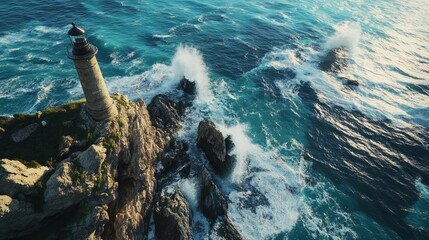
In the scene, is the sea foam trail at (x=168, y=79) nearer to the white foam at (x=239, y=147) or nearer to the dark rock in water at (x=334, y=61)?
the white foam at (x=239, y=147)

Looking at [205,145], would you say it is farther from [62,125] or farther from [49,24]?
[49,24]

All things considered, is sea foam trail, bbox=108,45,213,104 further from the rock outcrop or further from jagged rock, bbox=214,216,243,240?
jagged rock, bbox=214,216,243,240

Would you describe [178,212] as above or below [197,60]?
below

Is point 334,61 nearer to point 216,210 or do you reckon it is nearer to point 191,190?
point 191,190

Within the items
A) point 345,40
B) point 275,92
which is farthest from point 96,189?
point 345,40

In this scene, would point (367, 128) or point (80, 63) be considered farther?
point (367, 128)

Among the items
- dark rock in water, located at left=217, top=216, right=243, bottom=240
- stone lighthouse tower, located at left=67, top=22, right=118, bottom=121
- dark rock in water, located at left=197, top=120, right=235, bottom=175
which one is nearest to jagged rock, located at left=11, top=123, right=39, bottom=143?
stone lighthouse tower, located at left=67, top=22, right=118, bottom=121

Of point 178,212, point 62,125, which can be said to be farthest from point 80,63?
point 178,212
